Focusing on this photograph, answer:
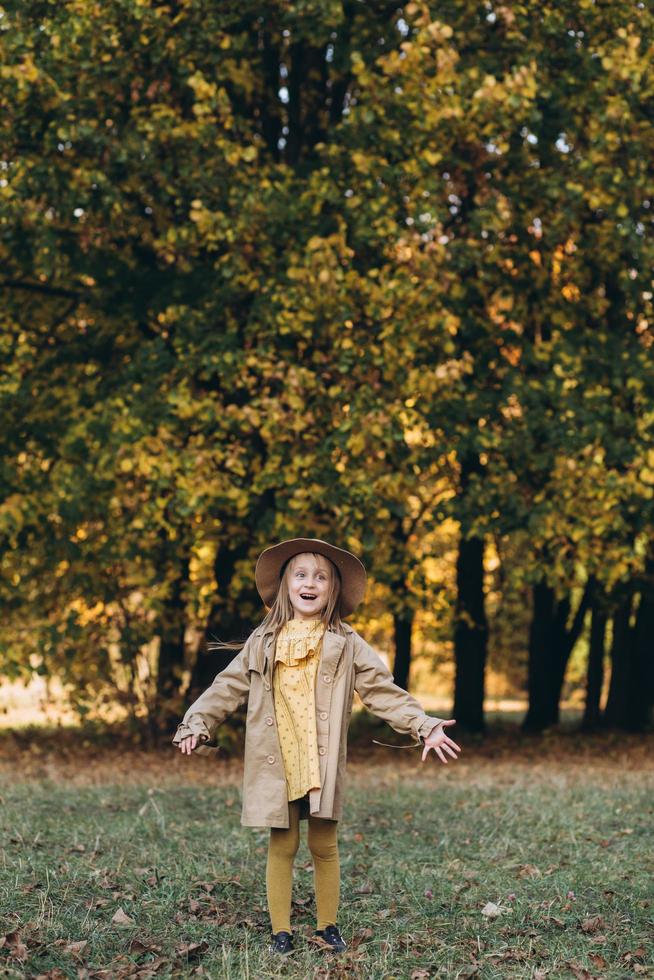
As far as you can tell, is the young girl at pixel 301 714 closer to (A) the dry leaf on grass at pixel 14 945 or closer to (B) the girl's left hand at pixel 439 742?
(B) the girl's left hand at pixel 439 742

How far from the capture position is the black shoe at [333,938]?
4824 millimetres

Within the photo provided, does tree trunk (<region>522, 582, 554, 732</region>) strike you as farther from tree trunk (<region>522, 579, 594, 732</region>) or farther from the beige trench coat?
the beige trench coat

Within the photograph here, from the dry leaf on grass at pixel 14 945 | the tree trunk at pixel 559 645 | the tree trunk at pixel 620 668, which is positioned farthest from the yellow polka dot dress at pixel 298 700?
the tree trunk at pixel 559 645

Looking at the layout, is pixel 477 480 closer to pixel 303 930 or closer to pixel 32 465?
pixel 32 465

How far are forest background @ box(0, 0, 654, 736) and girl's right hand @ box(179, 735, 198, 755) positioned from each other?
5.29 meters

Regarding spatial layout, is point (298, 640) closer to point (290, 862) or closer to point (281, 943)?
point (290, 862)

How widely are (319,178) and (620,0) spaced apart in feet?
11.1

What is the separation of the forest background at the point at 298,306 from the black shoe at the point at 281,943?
17.9 ft

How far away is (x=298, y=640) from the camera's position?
16.2 ft

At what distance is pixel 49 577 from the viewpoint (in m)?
12.0

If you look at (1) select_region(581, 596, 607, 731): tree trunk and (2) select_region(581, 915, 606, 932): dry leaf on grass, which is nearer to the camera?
(2) select_region(581, 915, 606, 932): dry leaf on grass

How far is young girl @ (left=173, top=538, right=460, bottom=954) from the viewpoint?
15.5ft

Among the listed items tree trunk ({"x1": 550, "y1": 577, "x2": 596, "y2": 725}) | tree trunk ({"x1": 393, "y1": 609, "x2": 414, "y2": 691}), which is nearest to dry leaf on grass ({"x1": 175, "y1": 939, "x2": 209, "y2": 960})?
tree trunk ({"x1": 550, "y1": 577, "x2": 596, "y2": 725})

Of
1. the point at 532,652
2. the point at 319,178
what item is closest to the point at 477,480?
the point at 319,178
